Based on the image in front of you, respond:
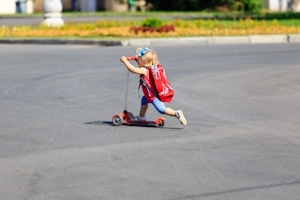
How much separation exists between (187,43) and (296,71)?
8.05m

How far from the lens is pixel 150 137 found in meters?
10.8

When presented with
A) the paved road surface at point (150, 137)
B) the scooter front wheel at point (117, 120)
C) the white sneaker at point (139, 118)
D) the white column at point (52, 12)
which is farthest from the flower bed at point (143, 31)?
the scooter front wheel at point (117, 120)

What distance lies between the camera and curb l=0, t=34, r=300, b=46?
25.8 meters

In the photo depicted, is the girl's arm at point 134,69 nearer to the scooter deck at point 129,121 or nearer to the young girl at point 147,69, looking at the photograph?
the young girl at point 147,69

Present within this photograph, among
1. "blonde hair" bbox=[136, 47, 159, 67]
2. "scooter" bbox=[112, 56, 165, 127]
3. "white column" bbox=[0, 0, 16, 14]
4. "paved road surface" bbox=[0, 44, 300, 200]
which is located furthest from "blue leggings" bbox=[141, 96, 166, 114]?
"white column" bbox=[0, 0, 16, 14]

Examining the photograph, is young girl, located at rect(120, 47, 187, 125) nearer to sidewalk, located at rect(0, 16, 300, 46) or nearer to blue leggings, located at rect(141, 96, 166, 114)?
blue leggings, located at rect(141, 96, 166, 114)

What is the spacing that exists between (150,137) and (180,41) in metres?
15.8

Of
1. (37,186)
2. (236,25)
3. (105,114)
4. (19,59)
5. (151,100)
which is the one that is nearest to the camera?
(37,186)

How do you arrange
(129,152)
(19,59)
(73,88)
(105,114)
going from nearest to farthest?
(129,152) → (105,114) → (73,88) → (19,59)

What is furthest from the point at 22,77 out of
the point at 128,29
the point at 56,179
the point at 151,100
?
the point at 128,29

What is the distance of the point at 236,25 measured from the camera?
3244 cm

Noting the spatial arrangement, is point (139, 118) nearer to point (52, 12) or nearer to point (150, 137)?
point (150, 137)

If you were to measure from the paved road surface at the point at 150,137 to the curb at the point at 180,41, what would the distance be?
597 cm

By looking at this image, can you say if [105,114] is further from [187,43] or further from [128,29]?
[128,29]
